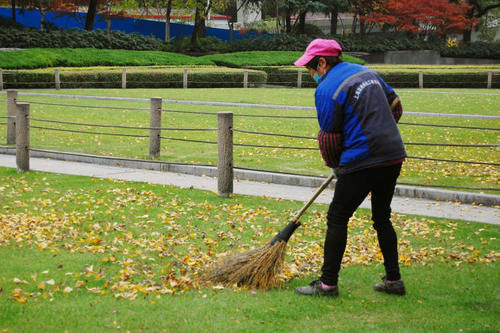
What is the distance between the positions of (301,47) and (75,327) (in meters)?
42.6

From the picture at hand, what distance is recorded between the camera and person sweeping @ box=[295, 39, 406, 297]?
4.55 meters

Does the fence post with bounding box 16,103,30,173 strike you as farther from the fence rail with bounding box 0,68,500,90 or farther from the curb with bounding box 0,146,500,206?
the fence rail with bounding box 0,68,500,90

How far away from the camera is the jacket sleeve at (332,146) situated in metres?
4.66

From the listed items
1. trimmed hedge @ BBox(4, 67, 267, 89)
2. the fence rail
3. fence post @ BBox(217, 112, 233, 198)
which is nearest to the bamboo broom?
fence post @ BBox(217, 112, 233, 198)

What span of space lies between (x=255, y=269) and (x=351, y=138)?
4.52 ft

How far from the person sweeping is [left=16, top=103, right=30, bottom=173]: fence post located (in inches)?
280

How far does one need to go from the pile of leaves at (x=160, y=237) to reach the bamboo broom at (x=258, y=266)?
0.23 meters

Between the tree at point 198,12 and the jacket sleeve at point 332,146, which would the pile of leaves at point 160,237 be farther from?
the tree at point 198,12

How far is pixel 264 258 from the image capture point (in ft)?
17.1

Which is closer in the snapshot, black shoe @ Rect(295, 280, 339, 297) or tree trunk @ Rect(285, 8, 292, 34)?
black shoe @ Rect(295, 280, 339, 297)

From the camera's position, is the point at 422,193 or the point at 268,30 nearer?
the point at 422,193

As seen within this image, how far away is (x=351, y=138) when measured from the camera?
4.63 meters

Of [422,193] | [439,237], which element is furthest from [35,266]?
[422,193]

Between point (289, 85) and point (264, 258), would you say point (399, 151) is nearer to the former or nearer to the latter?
point (264, 258)
